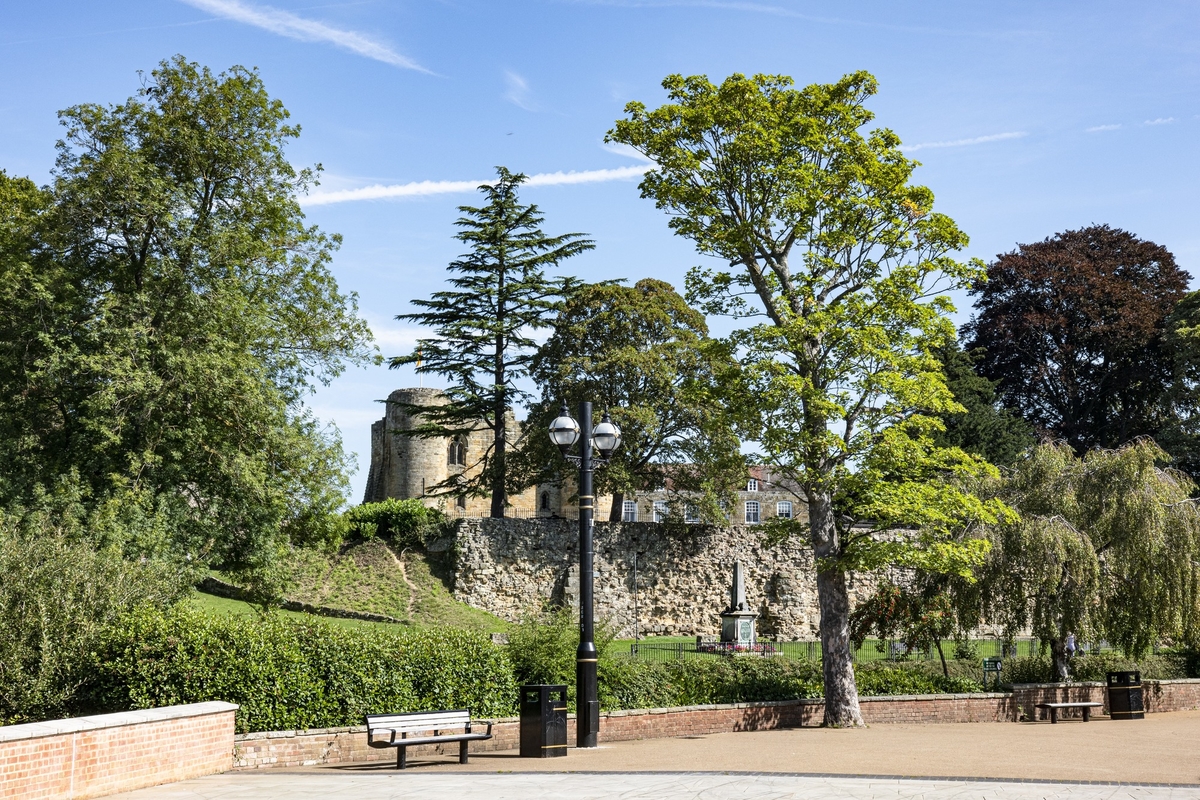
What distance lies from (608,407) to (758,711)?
17133mm

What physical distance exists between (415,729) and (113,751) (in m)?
3.35

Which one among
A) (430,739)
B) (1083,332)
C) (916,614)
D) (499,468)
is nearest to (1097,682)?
(916,614)

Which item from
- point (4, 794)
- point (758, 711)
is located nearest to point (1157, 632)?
point (758, 711)

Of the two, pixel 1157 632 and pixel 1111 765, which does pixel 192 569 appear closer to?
pixel 1111 765

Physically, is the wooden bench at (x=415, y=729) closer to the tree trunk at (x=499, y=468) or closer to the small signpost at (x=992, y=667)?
the small signpost at (x=992, y=667)

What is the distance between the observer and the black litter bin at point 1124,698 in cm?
2064

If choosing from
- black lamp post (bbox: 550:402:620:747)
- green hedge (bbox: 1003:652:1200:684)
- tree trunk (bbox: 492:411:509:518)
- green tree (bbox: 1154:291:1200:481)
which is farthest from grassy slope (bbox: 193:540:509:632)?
green tree (bbox: 1154:291:1200:481)

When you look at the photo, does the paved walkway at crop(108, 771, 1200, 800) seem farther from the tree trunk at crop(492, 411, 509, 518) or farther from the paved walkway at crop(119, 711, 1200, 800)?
the tree trunk at crop(492, 411, 509, 518)

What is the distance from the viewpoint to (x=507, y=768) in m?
12.0

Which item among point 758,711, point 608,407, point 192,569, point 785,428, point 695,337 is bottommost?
point 758,711

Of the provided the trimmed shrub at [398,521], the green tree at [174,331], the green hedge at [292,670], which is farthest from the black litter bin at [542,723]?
the trimmed shrub at [398,521]

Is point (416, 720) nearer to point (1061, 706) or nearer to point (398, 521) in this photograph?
point (1061, 706)

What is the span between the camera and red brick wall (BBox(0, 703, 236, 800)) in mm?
9555

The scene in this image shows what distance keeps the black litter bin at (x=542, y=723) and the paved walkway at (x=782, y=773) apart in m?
0.20
